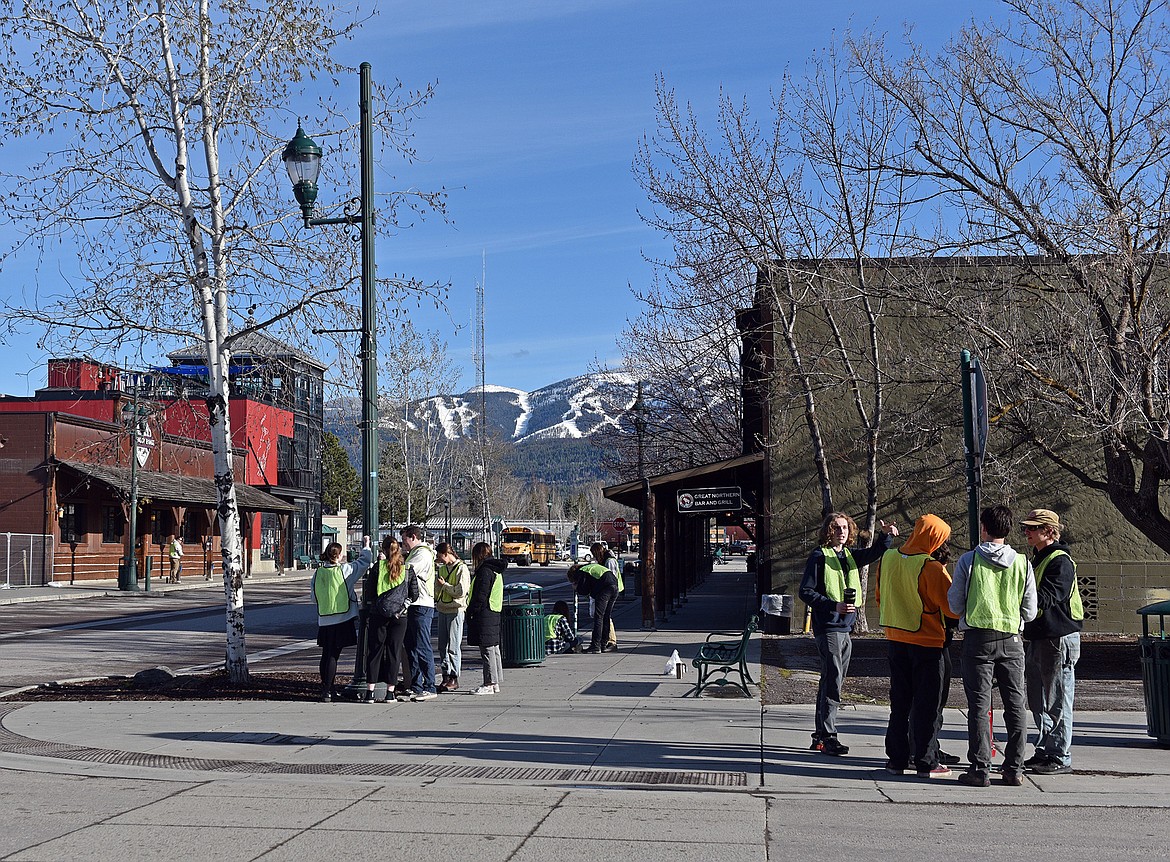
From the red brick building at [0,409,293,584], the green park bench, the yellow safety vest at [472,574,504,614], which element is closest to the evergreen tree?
the red brick building at [0,409,293,584]

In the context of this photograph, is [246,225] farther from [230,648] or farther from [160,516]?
[160,516]

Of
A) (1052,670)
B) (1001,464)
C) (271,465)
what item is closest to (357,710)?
(1052,670)

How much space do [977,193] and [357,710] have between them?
35.4ft

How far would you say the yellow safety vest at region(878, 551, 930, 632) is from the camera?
900 centimetres

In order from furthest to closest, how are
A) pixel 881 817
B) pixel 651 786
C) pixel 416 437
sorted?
1. pixel 416 437
2. pixel 651 786
3. pixel 881 817

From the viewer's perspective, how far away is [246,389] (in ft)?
51.9

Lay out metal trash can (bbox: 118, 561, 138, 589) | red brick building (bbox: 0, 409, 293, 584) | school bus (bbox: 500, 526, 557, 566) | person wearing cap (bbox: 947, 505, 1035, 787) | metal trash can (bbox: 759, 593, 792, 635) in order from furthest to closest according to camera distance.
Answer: school bus (bbox: 500, 526, 557, 566), red brick building (bbox: 0, 409, 293, 584), metal trash can (bbox: 118, 561, 138, 589), metal trash can (bbox: 759, 593, 792, 635), person wearing cap (bbox: 947, 505, 1035, 787)

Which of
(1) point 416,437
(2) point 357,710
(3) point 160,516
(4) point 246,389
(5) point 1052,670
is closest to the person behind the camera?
(5) point 1052,670

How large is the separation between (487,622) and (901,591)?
247 inches

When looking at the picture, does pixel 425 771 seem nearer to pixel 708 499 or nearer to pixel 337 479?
pixel 708 499

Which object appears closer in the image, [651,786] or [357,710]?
[651,786]

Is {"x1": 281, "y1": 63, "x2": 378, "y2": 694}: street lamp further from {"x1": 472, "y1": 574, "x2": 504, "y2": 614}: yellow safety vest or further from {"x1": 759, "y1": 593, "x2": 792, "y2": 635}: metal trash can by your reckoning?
{"x1": 759, "y1": 593, "x2": 792, "y2": 635}: metal trash can

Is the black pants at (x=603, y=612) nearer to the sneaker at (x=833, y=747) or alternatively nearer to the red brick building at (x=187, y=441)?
the red brick building at (x=187, y=441)

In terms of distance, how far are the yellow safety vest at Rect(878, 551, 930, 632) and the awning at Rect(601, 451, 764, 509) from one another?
13839 millimetres
